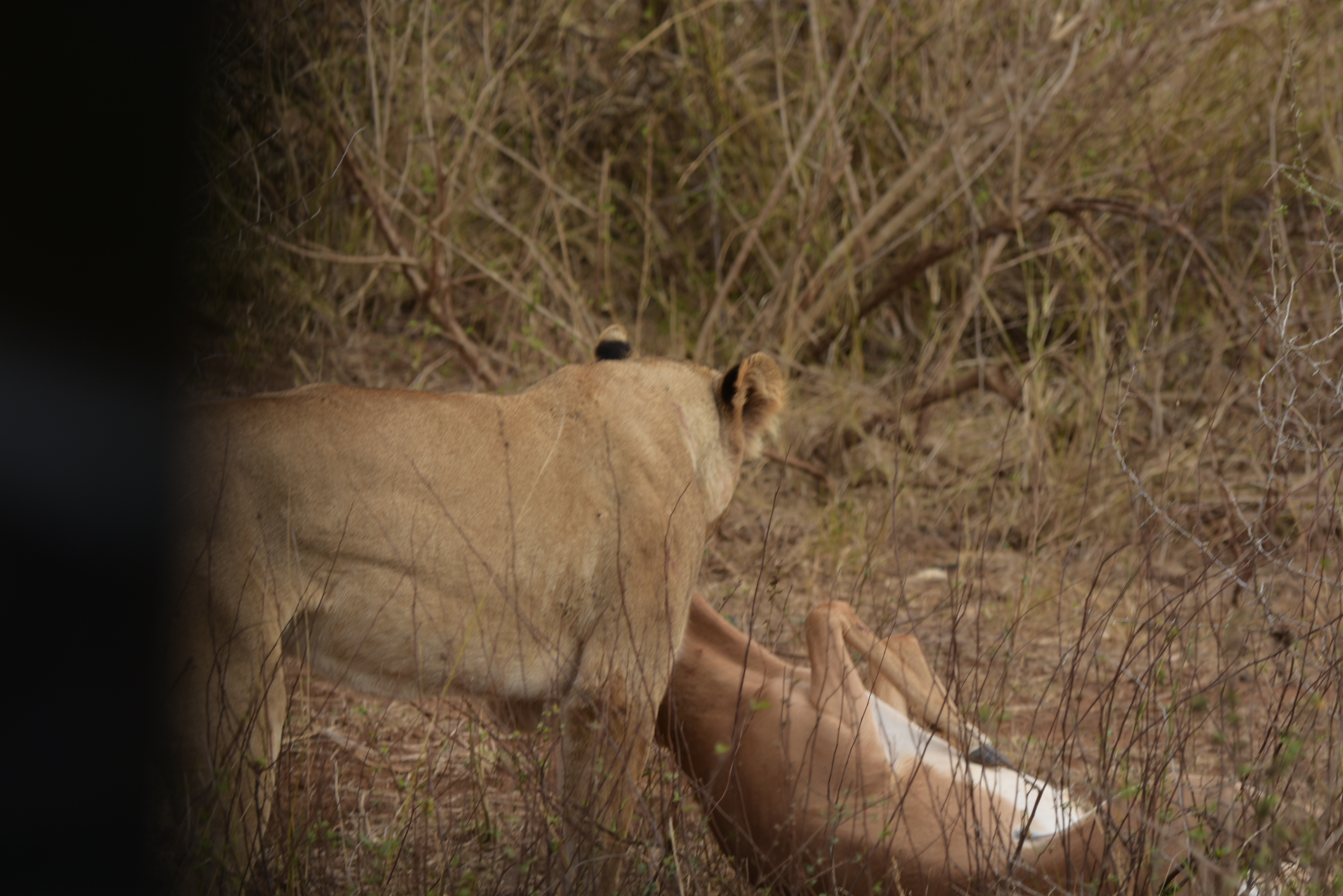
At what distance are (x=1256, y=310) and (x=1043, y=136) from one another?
Result: 1.49 metres

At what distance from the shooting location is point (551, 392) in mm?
3180

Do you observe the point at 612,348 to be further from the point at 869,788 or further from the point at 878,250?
the point at 878,250

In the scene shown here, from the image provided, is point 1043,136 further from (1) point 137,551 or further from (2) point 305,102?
(1) point 137,551

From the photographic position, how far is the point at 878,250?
22.3 ft

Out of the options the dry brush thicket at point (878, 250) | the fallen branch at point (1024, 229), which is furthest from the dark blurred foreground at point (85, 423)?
the fallen branch at point (1024, 229)

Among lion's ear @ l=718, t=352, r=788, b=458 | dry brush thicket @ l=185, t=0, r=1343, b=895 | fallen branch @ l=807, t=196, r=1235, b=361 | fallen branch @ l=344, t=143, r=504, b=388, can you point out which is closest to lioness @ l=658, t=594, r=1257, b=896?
lion's ear @ l=718, t=352, r=788, b=458

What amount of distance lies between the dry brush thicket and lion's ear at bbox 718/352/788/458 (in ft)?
3.35

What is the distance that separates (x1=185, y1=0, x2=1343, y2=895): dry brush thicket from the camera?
4.99 meters

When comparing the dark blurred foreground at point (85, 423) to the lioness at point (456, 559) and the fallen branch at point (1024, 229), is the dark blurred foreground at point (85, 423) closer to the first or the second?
the lioness at point (456, 559)

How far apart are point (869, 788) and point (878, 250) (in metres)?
4.49

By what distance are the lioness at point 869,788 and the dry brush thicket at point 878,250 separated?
3.12 ft

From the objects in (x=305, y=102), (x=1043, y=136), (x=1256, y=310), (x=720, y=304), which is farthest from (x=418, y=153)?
(x=1256, y=310)

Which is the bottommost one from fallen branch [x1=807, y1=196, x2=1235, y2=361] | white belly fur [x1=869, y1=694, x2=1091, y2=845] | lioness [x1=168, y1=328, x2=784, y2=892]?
white belly fur [x1=869, y1=694, x2=1091, y2=845]

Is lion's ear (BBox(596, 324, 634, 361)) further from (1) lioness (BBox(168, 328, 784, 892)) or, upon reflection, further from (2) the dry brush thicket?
(2) the dry brush thicket
